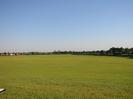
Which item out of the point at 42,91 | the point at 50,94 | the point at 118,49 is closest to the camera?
the point at 50,94

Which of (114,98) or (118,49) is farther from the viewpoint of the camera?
(118,49)

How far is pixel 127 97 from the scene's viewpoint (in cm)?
1099

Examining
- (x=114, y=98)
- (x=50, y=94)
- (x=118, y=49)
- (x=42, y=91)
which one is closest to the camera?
(x=114, y=98)

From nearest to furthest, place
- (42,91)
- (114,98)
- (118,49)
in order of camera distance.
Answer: (114,98) → (42,91) → (118,49)

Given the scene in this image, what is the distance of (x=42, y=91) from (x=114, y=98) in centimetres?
423

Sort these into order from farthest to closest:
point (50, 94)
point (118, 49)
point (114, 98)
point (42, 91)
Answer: point (118, 49) < point (42, 91) < point (50, 94) < point (114, 98)

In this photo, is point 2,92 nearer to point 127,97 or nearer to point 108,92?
point 108,92

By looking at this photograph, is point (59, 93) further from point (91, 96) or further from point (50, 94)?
point (91, 96)

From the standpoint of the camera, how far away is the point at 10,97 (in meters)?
10.9

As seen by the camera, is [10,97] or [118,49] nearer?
[10,97]

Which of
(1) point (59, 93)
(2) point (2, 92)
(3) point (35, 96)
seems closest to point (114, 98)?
(1) point (59, 93)

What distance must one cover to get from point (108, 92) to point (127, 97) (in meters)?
1.50

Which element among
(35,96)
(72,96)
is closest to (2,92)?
(35,96)

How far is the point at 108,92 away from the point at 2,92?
6.21m
